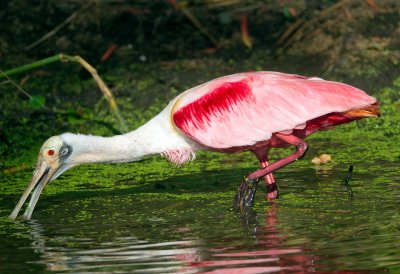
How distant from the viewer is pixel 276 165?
808cm

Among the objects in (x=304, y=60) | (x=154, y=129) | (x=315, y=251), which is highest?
(x=304, y=60)

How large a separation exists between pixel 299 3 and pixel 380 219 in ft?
20.1

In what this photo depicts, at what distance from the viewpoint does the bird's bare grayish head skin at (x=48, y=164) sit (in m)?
8.30

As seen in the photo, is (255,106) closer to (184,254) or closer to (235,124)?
(235,124)

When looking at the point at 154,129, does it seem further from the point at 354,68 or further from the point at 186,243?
the point at 354,68

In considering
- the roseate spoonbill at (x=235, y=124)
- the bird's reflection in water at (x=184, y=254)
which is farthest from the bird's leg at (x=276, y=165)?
the bird's reflection in water at (x=184, y=254)

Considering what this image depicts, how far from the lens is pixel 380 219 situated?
7145 mm

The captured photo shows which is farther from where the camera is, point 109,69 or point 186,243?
point 109,69

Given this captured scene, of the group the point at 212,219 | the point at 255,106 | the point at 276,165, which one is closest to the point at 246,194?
the point at 276,165

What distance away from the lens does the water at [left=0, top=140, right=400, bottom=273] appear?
6293 mm

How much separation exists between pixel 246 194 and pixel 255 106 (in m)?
0.63

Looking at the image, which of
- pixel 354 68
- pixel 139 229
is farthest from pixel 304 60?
pixel 139 229

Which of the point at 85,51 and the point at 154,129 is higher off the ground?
the point at 85,51

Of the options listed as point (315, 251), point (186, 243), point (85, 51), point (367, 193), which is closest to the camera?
point (315, 251)
